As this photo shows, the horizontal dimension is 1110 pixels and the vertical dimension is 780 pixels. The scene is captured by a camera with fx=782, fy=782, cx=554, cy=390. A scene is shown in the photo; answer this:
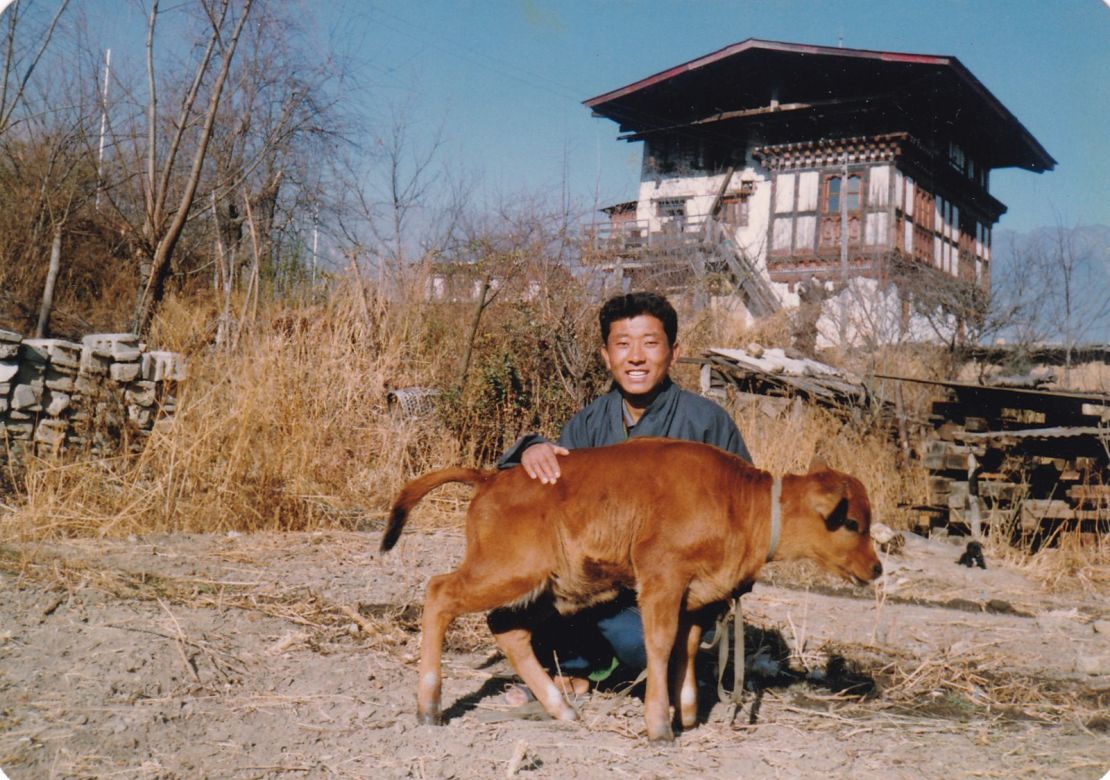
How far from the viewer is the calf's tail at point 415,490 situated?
136 inches

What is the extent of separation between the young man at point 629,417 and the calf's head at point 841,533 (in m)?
0.63

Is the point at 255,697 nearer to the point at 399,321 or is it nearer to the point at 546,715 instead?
the point at 546,715

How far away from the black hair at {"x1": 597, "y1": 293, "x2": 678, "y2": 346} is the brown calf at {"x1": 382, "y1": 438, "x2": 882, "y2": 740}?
702mm

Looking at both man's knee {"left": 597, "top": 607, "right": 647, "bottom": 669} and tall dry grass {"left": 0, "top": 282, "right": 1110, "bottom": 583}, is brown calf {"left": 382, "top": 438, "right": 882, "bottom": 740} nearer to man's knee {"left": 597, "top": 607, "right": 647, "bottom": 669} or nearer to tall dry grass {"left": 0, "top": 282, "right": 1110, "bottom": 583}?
man's knee {"left": 597, "top": 607, "right": 647, "bottom": 669}

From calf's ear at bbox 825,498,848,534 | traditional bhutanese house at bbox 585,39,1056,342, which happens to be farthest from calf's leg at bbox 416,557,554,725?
traditional bhutanese house at bbox 585,39,1056,342

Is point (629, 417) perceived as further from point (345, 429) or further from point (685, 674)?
point (345, 429)

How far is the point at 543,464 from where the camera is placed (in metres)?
3.40

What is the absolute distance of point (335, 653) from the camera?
162 inches

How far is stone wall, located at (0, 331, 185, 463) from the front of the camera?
7.19 metres

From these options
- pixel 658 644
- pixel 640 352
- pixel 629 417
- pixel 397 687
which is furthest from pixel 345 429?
pixel 658 644

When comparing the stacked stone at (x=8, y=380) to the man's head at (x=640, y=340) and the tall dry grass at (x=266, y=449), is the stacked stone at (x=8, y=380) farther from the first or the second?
the man's head at (x=640, y=340)

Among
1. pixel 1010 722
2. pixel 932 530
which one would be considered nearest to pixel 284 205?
pixel 932 530

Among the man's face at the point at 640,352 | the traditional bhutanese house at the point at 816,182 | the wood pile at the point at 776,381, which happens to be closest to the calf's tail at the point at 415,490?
the man's face at the point at 640,352

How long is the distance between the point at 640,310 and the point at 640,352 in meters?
0.20
